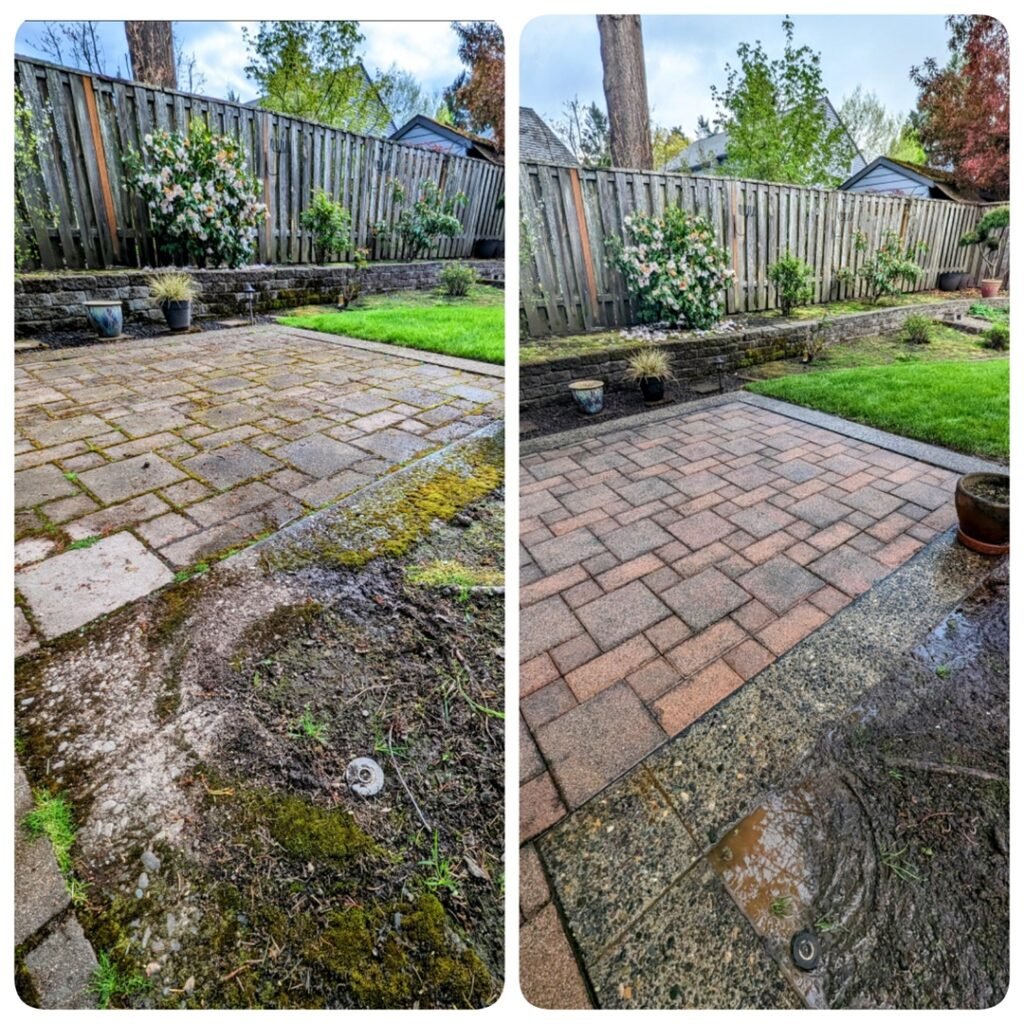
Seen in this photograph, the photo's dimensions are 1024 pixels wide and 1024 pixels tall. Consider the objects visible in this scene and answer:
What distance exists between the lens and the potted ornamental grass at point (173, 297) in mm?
5105

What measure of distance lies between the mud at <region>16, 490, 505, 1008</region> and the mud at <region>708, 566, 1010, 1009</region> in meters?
0.56

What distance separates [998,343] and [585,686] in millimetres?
6917

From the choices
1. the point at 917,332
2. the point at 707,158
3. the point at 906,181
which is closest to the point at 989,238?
the point at 917,332

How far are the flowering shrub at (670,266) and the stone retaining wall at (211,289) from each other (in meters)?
1.33

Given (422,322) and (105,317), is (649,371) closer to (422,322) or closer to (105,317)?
(422,322)

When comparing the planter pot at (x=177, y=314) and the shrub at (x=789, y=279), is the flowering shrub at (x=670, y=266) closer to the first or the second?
the shrub at (x=789, y=279)

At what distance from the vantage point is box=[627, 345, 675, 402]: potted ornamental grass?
4324 millimetres

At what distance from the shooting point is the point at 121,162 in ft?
16.9

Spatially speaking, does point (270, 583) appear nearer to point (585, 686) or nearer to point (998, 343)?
point (585, 686)

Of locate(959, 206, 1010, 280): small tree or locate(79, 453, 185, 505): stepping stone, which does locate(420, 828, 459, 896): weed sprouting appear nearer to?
locate(79, 453, 185, 505): stepping stone

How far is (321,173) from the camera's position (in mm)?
7379

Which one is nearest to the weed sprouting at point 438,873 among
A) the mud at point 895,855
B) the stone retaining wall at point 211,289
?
the mud at point 895,855

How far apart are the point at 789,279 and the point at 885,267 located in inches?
97.6

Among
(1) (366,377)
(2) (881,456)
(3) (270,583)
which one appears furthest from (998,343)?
(3) (270,583)
